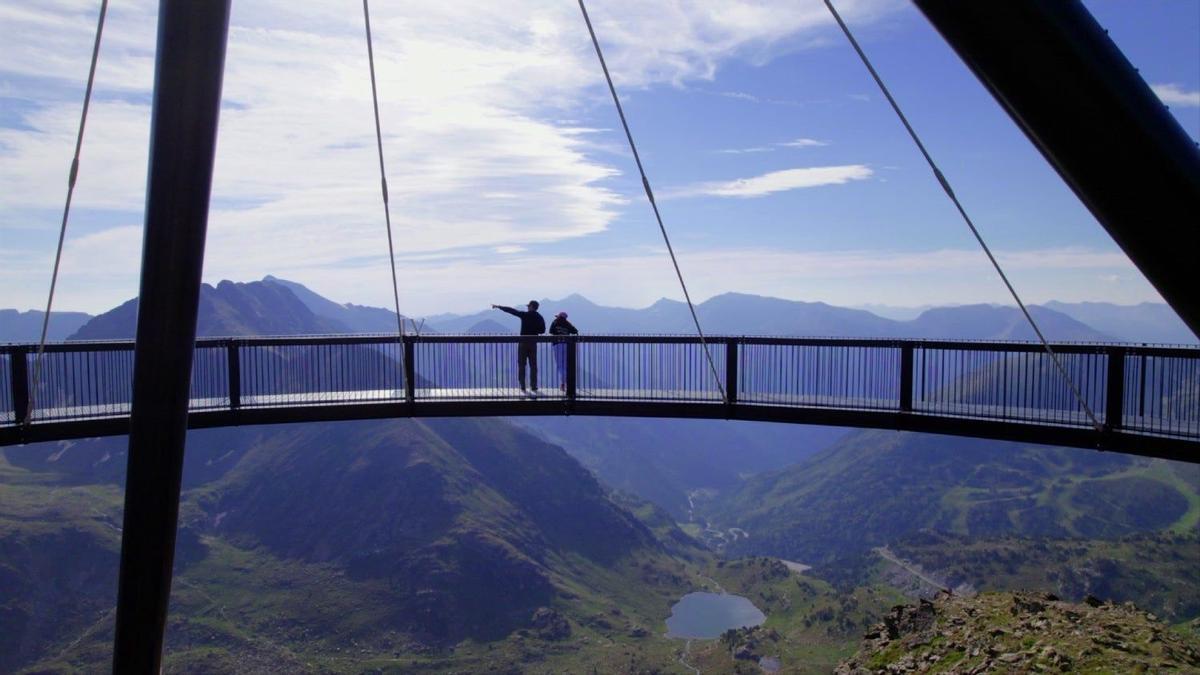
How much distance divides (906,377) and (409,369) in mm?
9914

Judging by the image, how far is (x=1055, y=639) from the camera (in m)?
17.2

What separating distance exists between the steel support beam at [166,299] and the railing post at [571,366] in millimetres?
12058

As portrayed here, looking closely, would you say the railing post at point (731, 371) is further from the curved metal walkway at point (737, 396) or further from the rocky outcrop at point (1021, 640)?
the rocky outcrop at point (1021, 640)

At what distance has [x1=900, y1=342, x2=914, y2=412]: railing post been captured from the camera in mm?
16859

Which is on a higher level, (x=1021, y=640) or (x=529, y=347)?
(x=529, y=347)

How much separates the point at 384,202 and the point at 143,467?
632cm

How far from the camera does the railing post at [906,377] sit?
16.9 metres

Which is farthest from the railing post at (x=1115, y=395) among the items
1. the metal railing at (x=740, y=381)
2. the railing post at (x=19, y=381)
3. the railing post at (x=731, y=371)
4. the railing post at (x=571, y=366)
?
the railing post at (x=19, y=381)

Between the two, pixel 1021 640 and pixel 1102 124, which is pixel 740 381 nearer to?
pixel 1021 640

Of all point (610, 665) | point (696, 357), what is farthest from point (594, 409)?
point (610, 665)

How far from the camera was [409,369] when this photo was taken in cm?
1855

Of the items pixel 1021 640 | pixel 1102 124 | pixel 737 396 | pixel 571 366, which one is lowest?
pixel 1021 640

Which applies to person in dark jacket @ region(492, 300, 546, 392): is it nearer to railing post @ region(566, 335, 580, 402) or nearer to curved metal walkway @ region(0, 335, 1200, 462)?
curved metal walkway @ region(0, 335, 1200, 462)

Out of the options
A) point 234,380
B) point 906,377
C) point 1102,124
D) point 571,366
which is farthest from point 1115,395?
point 234,380
